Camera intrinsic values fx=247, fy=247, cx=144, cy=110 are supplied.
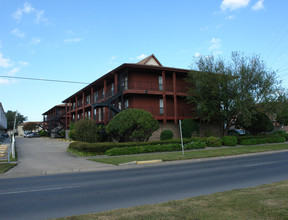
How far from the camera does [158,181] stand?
922cm

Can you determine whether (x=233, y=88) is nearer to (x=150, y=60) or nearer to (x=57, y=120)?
(x=150, y=60)

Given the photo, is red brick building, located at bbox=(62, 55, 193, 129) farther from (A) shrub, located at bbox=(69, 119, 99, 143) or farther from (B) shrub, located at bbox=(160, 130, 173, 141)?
(A) shrub, located at bbox=(69, 119, 99, 143)

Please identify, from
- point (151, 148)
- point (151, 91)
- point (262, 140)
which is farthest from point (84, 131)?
point (262, 140)

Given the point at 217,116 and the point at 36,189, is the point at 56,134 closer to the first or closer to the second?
the point at 217,116

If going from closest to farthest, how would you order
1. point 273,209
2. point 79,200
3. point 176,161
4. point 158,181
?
point 273,209
point 79,200
point 158,181
point 176,161

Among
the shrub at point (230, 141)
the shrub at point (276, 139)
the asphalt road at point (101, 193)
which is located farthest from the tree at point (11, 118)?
the asphalt road at point (101, 193)

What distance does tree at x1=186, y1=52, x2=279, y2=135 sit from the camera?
25689 mm

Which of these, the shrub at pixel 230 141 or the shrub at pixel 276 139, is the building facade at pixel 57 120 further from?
the shrub at pixel 276 139

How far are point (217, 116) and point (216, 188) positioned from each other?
21.6m

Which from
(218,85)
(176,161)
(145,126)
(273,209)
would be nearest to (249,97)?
(218,85)

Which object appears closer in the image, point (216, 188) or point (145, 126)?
point (216, 188)

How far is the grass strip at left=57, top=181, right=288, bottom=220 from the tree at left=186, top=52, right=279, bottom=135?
20652 mm

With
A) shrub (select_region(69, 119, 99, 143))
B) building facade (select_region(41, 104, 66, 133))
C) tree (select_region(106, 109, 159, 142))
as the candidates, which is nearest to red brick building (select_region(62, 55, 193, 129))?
shrub (select_region(69, 119, 99, 143))

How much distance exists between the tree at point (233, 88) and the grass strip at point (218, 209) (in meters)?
20.7
